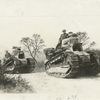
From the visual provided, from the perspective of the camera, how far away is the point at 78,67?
2596mm

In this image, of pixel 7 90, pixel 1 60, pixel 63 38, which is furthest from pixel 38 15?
pixel 7 90

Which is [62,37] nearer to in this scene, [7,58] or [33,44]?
[33,44]

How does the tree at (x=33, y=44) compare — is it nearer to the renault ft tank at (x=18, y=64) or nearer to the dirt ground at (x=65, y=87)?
the renault ft tank at (x=18, y=64)

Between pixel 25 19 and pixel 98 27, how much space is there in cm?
59

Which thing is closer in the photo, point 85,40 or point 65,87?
point 65,87

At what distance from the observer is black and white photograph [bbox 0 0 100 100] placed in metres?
2.56

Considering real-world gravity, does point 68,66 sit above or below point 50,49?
below

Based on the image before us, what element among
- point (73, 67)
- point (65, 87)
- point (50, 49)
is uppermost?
point (50, 49)

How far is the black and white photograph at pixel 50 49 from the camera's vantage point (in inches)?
101

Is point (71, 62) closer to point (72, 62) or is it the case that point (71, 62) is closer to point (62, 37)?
point (72, 62)

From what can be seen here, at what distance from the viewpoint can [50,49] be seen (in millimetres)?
2656

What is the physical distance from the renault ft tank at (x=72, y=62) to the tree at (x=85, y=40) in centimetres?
4

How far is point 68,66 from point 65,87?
0.55 feet

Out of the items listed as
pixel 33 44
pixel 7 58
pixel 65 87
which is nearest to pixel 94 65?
pixel 65 87
